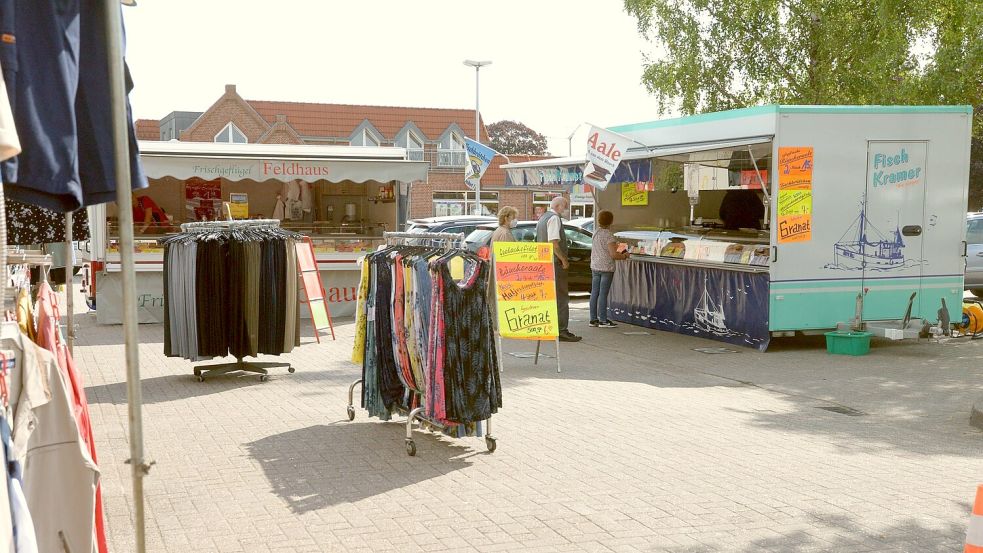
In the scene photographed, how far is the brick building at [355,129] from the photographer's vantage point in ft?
175

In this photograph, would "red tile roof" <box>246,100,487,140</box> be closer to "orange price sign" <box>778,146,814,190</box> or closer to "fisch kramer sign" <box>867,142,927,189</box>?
"fisch kramer sign" <box>867,142,927,189</box>

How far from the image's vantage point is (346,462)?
6680mm

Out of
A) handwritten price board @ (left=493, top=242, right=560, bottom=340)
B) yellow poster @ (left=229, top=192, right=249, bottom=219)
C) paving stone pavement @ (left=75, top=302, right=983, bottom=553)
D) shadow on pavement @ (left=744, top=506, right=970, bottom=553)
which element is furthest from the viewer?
yellow poster @ (left=229, top=192, right=249, bottom=219)

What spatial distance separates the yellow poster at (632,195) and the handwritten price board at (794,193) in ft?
14.8

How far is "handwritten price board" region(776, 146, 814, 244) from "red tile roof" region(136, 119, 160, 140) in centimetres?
4945

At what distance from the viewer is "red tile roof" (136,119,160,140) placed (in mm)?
56094

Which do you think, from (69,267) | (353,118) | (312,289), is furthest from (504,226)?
(353,118)

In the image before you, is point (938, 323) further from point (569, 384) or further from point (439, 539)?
point (439, 539)

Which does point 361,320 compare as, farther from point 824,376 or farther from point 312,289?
point 312,289

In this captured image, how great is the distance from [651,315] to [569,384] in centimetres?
513

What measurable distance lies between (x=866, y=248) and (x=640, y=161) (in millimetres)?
3686

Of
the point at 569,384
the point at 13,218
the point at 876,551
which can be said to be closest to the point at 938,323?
the point at 569,384

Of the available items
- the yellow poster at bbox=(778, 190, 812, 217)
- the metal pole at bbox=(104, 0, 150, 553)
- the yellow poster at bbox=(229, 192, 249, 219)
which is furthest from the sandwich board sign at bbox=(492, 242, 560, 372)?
the yellow poster at bbox=(229, 192, 249, 219)

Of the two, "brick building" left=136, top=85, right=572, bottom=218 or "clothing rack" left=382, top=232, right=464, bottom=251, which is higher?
"brick building" left=136, top=85, right=572, bottom=218
